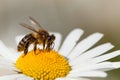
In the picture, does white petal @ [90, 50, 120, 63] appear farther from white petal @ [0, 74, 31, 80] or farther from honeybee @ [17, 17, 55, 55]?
white petal @ [0, 74, 31, 80]

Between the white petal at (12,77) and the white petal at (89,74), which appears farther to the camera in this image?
the white petal at (12,77)

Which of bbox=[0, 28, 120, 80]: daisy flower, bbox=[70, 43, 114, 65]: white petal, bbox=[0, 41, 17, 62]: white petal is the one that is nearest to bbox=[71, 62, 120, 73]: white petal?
bbox=[0, 28, 120, 80]: daisy flower

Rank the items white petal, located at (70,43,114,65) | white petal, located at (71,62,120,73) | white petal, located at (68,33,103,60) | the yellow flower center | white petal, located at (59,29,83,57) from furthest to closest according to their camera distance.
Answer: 1. white petal, located at (59,29,83,57)
2. white petal, located at (68,33,103,60)
3. white petal, located at (70,43,114,65)
4. the yellow flower center
5. white petal, located at (71,62,120,73)

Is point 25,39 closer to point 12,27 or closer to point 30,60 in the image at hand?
point 30,60

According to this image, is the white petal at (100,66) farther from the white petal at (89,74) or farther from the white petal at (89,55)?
the white petal at (89,55)

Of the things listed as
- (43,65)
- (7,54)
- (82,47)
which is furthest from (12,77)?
(82,47)

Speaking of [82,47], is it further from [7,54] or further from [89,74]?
[89,74]

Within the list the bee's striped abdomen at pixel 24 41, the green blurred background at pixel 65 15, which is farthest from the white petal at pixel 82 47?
the green blurred background at pixel 65 15
